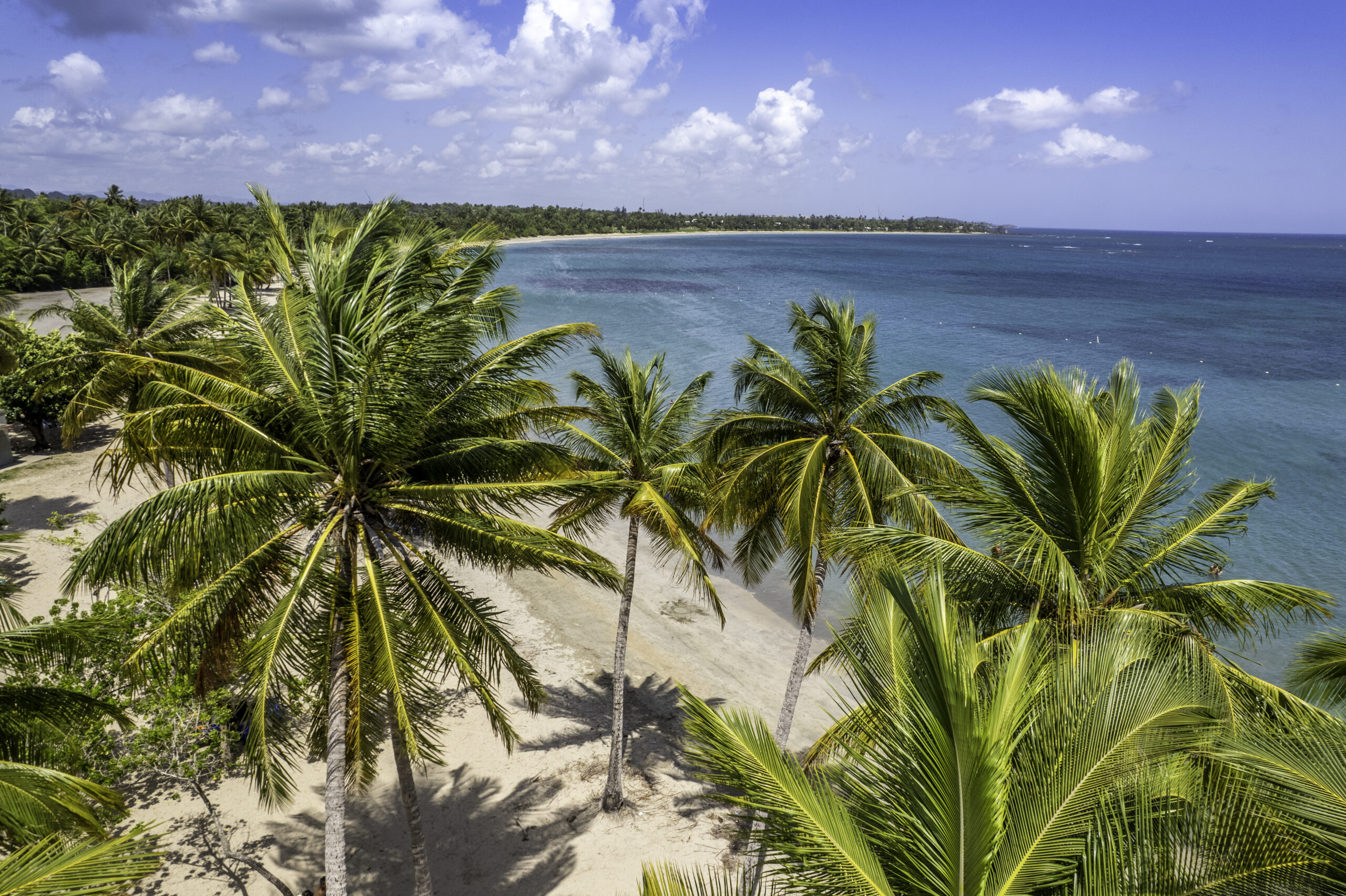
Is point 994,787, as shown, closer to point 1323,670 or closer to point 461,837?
point 1323,670

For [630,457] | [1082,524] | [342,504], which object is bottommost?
[630,457]

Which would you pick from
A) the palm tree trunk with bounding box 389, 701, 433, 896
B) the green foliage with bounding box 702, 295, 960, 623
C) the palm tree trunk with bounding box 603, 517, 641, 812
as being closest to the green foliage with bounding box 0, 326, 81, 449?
the palm tree trunk with bounding box 603, 517, 641, 812

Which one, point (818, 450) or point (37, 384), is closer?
point (818, 450)

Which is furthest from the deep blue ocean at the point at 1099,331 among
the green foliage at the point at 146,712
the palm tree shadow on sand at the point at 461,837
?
the green foliage at the point at 146,712

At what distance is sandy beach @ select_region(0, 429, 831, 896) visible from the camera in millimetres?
11594

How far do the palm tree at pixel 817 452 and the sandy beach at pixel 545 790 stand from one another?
2852 mm

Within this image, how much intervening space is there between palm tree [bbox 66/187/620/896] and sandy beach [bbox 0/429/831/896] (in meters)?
2.58

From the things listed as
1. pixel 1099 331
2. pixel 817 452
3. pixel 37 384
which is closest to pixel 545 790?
pixel 817 452

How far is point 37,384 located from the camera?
26422mm

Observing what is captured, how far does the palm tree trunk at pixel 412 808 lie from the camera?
8344 mm

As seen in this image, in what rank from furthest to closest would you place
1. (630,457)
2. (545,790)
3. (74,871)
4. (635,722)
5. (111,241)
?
1. (111,241)
2. (635,722)
3. (545,790)
4. (630,457)
5. (74,871)

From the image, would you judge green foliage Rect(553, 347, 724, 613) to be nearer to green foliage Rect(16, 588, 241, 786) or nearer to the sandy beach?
the sandy beach

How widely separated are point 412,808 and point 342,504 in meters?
4.14

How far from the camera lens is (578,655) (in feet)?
62.0
